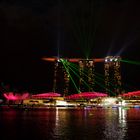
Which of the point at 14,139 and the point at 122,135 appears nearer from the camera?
the point at 14,139

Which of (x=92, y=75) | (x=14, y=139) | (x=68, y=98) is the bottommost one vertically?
(x=14, y=139)

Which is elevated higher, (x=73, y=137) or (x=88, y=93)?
(x=88, y=93)

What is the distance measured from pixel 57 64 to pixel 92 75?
54.9 ft

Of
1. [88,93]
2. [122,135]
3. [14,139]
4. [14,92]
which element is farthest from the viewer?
[14,92]

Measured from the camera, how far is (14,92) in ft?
608

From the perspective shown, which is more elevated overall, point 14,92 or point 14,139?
point 14,92

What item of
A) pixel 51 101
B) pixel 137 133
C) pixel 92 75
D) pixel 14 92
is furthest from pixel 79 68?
pixel 137 133

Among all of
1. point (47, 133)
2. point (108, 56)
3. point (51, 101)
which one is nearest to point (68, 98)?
point (51, 101)

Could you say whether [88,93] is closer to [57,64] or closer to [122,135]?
[57,64]

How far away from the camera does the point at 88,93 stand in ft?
522

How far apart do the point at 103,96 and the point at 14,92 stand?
4904cm

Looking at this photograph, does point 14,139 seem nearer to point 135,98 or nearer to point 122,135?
point 122,135

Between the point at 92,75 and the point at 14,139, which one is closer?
the point at 14,139

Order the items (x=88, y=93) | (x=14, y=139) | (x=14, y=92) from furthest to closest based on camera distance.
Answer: (x=14, y=92), (x=88, y=93), (x=14, y=139)
